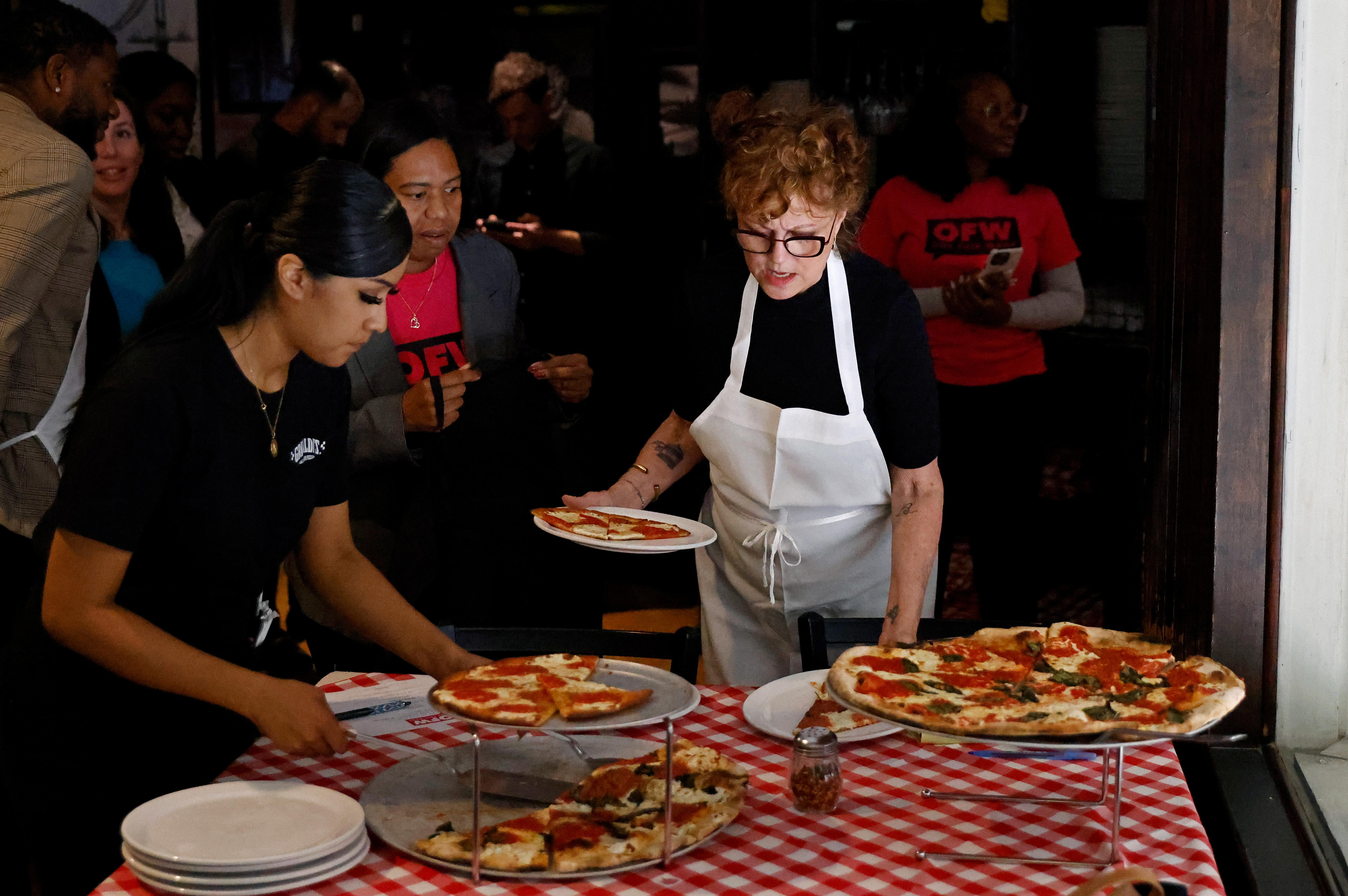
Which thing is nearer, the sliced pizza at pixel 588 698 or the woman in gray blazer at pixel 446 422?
the sliced pizza at pixel 588 698

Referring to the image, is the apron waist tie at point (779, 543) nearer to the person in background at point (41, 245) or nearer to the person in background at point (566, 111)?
the person in background at point (41, 245)

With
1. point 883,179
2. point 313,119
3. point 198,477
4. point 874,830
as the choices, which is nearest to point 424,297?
point 198,477

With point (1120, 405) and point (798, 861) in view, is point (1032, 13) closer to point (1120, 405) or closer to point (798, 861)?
point (1120, 405)

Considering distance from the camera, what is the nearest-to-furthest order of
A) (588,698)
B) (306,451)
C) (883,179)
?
(588,698) → (306,451) → (883,179)

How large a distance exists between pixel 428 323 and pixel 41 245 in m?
0.83

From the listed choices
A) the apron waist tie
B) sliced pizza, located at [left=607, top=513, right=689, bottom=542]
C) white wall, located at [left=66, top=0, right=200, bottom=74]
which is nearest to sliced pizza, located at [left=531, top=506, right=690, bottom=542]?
sliced pizza, located at [left=607, top=513, right=689, bottom=542]

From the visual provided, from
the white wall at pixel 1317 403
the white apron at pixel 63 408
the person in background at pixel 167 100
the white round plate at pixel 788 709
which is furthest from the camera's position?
the person in background at pixel 167 100

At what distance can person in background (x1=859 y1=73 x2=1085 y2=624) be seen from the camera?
12.7 ft

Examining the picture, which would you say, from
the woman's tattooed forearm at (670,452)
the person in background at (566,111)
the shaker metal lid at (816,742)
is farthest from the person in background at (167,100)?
the shaker metal lid at (816,742)

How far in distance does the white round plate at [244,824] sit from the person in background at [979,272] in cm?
259

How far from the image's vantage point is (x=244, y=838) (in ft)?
4.94

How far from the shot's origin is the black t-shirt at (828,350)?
243 centimetres

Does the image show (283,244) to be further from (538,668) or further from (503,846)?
(503,846)

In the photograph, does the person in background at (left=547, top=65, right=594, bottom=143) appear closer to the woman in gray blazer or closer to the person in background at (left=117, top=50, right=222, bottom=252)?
the person in background at (left=117, top=50, right=222, bottom=252)
